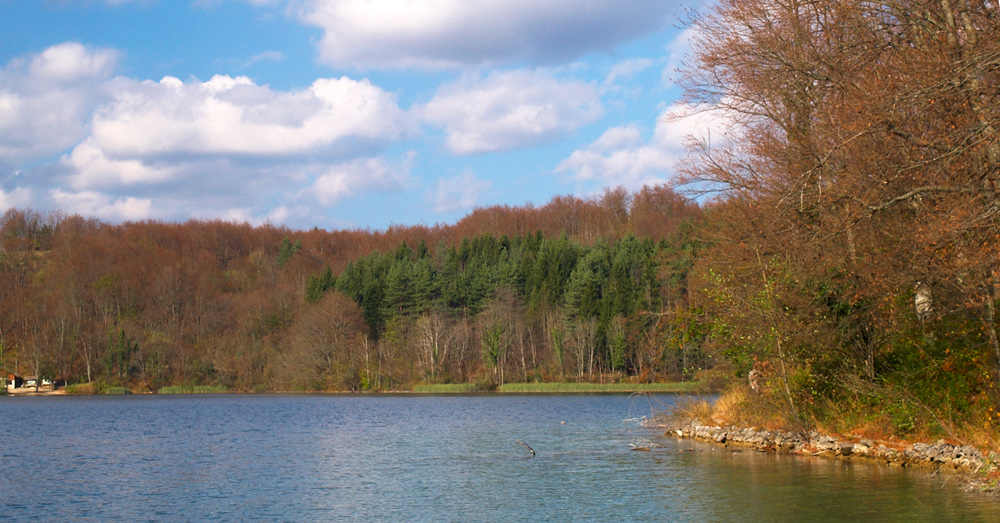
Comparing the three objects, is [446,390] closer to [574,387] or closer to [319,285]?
[574,387]

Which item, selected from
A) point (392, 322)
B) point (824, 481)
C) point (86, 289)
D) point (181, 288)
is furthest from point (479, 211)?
point (824, 481)

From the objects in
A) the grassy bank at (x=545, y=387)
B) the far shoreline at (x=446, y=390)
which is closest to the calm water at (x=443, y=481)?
the grassy bank at (x=545, y=387)

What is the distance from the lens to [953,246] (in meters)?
15.2

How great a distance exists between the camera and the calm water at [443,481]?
16859mm

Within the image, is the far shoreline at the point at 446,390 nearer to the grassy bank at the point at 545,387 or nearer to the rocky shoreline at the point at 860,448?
the grassy bank at the point at 545,387

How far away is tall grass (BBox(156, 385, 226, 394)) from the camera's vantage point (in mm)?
98312

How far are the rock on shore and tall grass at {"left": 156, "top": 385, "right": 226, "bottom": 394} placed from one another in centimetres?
7915

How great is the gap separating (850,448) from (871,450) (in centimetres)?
72

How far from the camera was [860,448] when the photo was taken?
22359 mm

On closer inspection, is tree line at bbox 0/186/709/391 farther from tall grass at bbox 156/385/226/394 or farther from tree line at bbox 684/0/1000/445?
tree line at bbox 684/0/1000/445

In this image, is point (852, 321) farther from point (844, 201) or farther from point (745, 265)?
point (844, 201)

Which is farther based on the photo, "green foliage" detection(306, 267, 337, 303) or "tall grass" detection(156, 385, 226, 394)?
"green foliage" detection(306, 267, 337, 303)

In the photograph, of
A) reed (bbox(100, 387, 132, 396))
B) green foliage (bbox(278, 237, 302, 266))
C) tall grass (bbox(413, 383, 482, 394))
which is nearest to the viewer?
tall grass (bbox(413, 383, 482, 394))

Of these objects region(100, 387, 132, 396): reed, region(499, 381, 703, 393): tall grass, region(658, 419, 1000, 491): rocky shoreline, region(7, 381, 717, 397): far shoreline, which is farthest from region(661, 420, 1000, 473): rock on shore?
region(100, 387, 132, 396): reed
